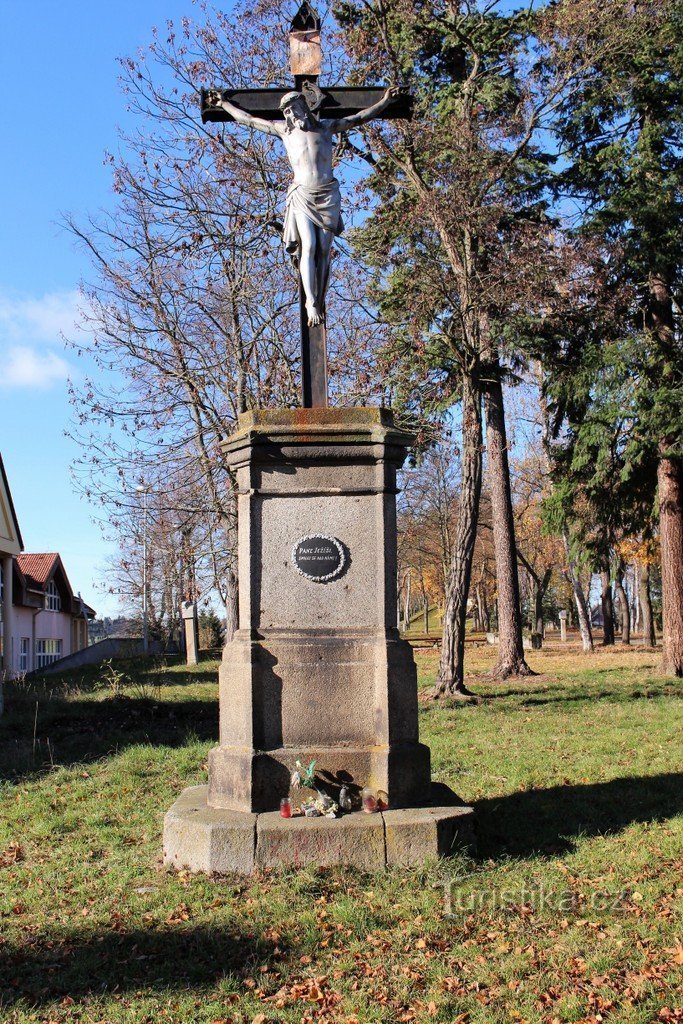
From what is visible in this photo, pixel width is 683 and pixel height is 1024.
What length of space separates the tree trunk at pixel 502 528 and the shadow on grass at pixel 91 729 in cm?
824

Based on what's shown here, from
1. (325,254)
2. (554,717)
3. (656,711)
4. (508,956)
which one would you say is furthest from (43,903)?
(656,711)

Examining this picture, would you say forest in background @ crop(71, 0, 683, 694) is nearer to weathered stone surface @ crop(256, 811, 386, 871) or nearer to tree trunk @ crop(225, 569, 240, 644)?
tree trunk @ crop(225, 569, 240, 644)

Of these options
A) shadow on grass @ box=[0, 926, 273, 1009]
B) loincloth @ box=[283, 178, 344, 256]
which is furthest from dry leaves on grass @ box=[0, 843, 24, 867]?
loincloth @ box=[283, 178, 344, 256]

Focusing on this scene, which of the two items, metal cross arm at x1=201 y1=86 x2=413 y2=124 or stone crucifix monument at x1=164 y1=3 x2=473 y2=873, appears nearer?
stone crucifix monument at x1=164 y1=3 x2=473 y2=873

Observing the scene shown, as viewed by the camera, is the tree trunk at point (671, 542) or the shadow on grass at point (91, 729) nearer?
the shadow on grass at point (91, 729)

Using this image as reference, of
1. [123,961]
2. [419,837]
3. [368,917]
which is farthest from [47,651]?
[368,917]

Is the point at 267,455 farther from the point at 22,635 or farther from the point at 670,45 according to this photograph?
the point at 22,635

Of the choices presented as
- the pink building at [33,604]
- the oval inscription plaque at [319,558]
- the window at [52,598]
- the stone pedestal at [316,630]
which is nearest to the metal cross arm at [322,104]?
the stone pedestal at [316,630]

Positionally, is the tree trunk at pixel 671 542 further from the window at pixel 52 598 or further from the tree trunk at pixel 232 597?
the window at pixel 52 598

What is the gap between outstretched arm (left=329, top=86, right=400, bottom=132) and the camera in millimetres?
7246

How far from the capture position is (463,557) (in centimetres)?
1566

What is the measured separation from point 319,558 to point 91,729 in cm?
643

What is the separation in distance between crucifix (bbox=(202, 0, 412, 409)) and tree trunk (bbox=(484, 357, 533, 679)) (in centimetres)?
1267

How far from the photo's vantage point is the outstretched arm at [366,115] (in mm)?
7246
